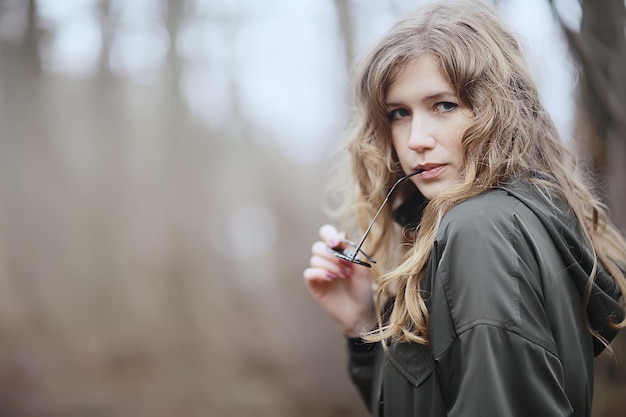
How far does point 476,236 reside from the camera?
3.62 ft

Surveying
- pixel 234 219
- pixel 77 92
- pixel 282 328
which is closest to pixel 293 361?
pixel 282 328

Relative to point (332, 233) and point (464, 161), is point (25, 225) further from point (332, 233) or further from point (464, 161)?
point (464, 161)

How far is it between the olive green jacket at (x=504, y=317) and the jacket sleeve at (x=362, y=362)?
1.56ft

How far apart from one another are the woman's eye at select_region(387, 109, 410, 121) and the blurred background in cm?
310

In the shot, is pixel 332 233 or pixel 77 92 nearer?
pixel 332 233

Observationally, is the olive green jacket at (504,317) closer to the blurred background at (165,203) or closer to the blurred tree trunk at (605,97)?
the blurred tree trunk at (605,97)

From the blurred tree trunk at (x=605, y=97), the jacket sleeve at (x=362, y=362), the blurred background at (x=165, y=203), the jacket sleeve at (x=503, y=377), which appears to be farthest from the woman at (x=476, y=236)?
the blurred background at (x=165, y=203)

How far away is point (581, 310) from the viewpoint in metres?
1.33

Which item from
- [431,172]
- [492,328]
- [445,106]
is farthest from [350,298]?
[492,328]

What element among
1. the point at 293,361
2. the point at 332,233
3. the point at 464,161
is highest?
the point at 464,161

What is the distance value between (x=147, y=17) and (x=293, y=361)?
3.16 m

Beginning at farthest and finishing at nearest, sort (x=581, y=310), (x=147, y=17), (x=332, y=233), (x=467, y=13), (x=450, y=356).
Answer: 1. (x=147, y=17)
2. (x=332, y=233)
3. (x=467, y=13)
4. (x=581, y=310)
5. (x=450, y=356)

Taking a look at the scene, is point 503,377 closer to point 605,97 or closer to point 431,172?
point 431,172

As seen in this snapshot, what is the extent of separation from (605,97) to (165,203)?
3.75m
